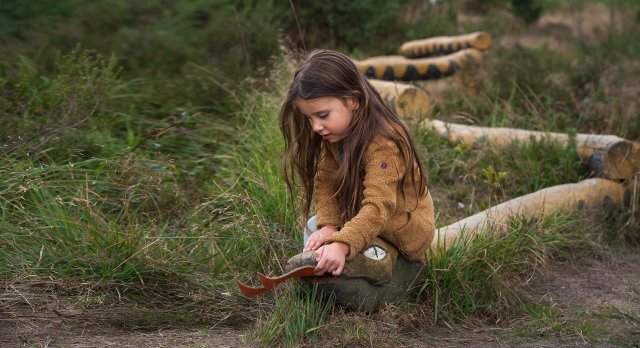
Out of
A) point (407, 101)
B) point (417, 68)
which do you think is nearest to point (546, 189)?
point (407, 101)

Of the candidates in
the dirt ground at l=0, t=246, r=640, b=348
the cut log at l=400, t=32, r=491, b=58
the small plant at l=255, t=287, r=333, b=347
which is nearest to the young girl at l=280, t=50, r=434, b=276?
the small plant at l=255, t=287, r=333, b=347

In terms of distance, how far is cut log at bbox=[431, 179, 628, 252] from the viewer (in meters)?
4.24

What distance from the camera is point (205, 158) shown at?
→ 5.36 meters

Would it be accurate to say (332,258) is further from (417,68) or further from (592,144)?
(417,68)

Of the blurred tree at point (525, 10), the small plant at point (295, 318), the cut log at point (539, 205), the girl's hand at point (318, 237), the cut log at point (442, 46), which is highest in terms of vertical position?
Answer: the girl's hand at point (318, 237)

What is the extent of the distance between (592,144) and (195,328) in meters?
3.22

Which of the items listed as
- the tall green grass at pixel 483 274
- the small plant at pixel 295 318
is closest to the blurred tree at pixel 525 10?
the tall green grass at pixel 483 274

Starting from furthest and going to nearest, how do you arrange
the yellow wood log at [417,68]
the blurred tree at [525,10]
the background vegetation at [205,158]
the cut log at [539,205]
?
the blurred tree at [525,10] → the yellow wood log at [417,68] → the cut log at [539,205] → the background vegetation at [205,158]

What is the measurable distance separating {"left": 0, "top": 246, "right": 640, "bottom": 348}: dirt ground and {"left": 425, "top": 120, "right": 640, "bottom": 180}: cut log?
A: 1507 millimetres

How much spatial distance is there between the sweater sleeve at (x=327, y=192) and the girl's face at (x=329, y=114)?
0.16m

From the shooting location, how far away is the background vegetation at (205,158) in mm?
3809

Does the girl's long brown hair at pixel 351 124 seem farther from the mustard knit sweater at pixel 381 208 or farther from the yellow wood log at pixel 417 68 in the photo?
the yellow wood log at pixel 417 68

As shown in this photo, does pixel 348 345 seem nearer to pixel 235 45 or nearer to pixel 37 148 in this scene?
pixel 37 148

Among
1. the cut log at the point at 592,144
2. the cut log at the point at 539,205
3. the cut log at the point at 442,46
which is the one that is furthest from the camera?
the cut log at the point at 442,46
